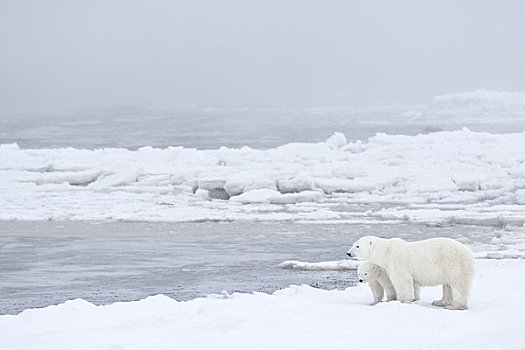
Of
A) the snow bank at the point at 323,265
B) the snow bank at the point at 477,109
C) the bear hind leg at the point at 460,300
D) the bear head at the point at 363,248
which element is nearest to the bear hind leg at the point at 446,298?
the bear hind leg at the point at 460,300

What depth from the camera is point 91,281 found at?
370 inches

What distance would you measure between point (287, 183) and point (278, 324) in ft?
35.0

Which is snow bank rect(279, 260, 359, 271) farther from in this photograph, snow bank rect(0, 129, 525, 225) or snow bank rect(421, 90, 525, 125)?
snow bank rect(421, 90, 525, 125)

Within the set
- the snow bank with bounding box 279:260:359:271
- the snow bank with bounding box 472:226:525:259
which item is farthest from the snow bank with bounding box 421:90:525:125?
the snow bank with bounding box 279:260:359:271

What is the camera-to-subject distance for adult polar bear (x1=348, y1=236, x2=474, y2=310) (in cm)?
593

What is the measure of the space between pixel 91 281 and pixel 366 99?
49.9 metres

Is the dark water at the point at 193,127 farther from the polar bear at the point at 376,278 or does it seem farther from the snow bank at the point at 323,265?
the polar bear at the point at 376,278

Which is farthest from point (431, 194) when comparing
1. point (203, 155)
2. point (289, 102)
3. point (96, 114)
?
point (289, 102)

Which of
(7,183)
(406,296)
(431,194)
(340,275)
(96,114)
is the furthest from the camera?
(96,114)

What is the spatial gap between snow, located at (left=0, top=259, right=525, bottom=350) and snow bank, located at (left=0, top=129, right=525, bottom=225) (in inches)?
279

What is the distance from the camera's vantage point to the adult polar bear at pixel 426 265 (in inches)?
234

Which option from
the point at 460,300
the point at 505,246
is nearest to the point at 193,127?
the point at 505,246

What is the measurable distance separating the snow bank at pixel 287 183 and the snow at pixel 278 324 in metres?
7.08

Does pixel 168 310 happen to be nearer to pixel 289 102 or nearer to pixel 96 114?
pixel 96 114
